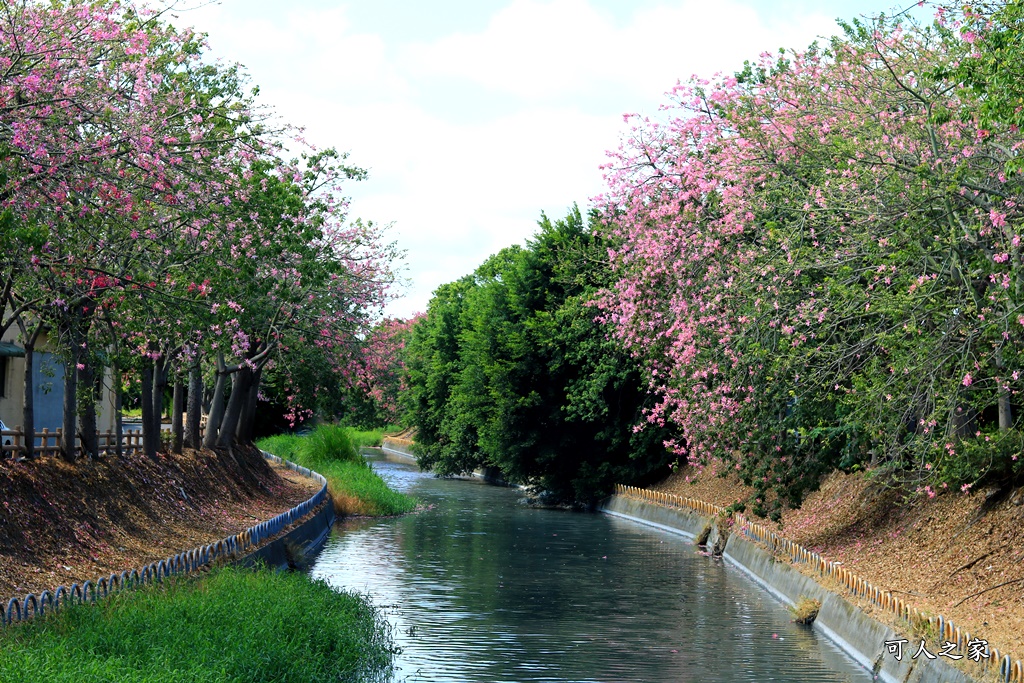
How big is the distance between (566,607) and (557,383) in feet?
98.4

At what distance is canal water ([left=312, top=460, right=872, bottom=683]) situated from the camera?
60.6 feet

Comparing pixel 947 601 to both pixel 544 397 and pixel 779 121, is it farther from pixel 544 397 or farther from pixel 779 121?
→ pixel 544 397

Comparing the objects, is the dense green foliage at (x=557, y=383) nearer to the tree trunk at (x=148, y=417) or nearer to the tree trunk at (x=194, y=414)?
the tree trunk at (x=194, y=414)

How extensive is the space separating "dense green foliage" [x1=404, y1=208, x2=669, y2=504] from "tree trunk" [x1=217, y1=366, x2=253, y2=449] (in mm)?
13576

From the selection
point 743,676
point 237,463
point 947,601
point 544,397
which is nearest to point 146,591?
point 743,676

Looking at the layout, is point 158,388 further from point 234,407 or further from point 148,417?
point 234,407

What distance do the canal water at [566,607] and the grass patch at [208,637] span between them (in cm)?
103

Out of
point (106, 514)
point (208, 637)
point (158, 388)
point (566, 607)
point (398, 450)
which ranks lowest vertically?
point (566, 607)

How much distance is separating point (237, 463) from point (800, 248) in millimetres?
24295

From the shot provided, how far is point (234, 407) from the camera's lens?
142ft

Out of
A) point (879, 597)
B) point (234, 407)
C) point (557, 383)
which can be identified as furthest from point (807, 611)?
point (557, 383)

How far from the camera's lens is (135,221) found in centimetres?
1848

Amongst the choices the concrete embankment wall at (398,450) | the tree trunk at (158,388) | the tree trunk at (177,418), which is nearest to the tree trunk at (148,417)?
the tree trunk at (158,388)

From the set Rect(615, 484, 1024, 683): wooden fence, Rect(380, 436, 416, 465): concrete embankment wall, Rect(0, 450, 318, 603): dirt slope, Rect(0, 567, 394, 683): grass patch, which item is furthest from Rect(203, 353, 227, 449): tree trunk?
Rect(380, 436, 416, 465): concrete embankment wall
